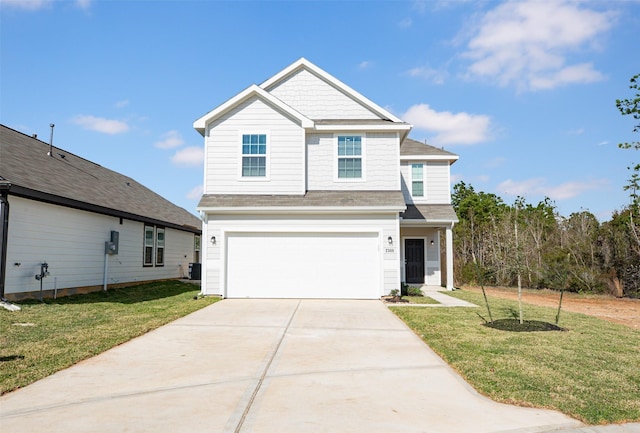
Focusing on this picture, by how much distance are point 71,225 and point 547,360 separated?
13622 mm

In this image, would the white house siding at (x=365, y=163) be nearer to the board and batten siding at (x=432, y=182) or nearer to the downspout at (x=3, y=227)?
the board and batten siding at (x=432, y=182)

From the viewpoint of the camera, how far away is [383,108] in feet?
49.9

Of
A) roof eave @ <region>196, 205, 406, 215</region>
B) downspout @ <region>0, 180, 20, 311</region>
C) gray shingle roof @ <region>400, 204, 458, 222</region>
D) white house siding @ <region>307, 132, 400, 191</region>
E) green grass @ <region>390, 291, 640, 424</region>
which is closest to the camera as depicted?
green grass @ <region>390, 291, 640, 424</region>

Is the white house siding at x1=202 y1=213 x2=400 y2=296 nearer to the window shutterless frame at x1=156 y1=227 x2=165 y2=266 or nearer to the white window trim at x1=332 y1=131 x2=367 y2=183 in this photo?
the white window trim at x1=332 y1=131 x2=367 y2=183

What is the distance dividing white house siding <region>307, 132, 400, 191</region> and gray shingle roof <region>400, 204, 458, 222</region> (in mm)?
3388

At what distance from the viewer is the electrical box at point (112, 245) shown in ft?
50.2

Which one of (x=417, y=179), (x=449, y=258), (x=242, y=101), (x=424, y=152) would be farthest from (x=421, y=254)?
(x=242, y=101)

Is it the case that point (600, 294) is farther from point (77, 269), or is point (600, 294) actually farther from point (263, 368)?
point (77, 269)

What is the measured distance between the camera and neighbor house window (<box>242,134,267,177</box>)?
14.1 meters

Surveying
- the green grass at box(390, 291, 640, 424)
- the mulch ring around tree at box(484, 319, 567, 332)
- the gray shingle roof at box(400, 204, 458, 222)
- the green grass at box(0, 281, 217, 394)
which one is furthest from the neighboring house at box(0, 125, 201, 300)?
the mulch ring around tree at box(484, 319, 567, 332)

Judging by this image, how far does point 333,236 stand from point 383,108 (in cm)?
513

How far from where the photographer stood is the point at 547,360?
5.96 m

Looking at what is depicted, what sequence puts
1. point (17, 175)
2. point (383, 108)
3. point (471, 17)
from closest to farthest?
point (17, 175) → point (471, 17) → point (383, 108)

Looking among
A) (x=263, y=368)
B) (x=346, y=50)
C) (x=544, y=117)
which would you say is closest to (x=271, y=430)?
(x=263, y=368)
